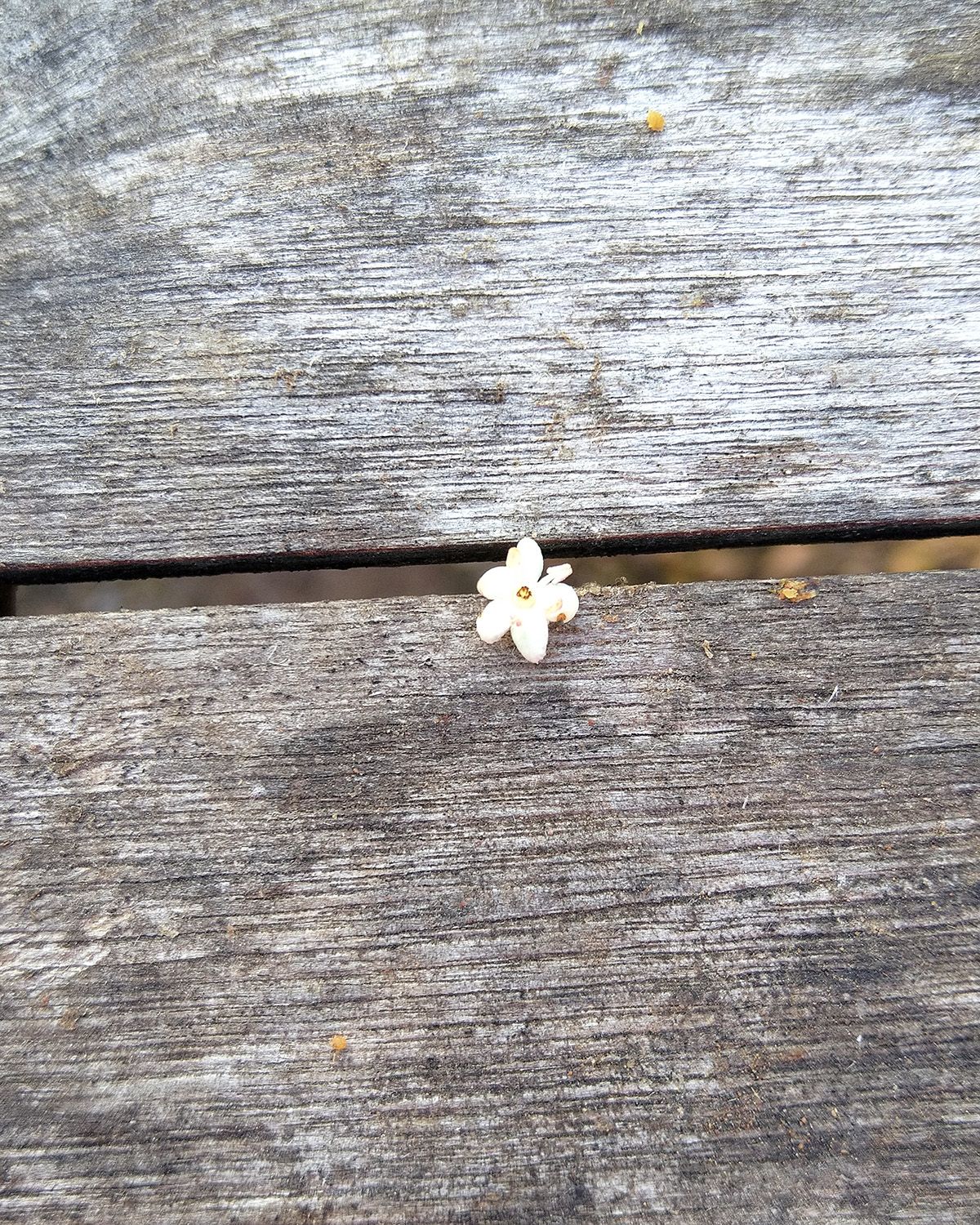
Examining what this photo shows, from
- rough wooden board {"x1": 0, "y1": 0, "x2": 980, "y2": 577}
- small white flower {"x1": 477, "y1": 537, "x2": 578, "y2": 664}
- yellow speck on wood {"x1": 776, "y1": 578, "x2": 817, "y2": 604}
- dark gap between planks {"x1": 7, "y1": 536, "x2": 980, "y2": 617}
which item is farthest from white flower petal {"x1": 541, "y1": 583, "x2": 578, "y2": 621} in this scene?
dark gap between planks {"x1": 7, "y1": 536, "x2": 980, "y2": 617}

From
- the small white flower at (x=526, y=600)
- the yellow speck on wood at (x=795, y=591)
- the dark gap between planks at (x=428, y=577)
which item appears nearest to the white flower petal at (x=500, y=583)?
the small white flower at (x=526, y=600)

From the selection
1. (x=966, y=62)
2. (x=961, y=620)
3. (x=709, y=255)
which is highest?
(x=966, y=62)

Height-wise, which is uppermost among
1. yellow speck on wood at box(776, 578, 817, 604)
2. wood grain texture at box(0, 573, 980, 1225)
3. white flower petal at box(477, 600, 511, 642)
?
white flower petal at box(477, 600, 511, 642)

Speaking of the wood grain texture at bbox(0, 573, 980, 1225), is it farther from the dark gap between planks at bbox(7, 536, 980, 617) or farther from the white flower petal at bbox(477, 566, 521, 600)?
the dark gap between planks at bbox(7, 536, 980, 617)

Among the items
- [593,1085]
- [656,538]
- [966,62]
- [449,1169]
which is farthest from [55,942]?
[966,62]

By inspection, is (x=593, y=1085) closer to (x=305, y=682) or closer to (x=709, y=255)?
(x=305, y=682)

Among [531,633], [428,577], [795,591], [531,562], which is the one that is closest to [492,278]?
[531,562]

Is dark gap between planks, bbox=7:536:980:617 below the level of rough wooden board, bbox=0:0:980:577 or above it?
below
